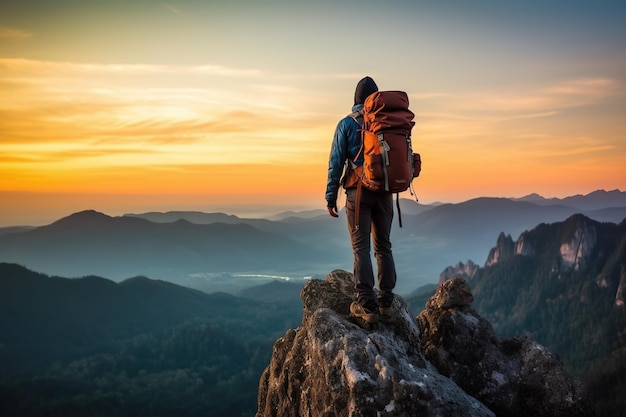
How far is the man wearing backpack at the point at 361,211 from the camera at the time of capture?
40.4 ft

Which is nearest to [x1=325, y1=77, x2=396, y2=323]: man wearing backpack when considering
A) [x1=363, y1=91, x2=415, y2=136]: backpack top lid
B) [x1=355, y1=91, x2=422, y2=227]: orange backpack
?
[x1=355, y1=91, x2=422, y2=227]: orange backpack

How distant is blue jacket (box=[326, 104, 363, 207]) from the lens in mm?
12258

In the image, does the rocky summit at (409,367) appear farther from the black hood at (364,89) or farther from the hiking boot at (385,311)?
the black hood at (364,89)

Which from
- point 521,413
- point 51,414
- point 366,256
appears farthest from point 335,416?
point 51,414

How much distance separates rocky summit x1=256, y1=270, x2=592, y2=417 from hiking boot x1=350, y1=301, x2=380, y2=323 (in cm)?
22

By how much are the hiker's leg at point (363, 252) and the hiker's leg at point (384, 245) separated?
1.00 feet

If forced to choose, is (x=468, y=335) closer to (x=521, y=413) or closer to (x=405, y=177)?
(x=521, y=413)

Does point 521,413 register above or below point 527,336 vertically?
below

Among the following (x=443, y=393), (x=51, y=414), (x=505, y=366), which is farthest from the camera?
(x=51, y=414)

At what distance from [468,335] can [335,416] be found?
5.11 meters

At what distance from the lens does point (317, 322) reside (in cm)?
1229

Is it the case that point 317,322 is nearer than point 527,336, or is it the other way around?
point 317,322

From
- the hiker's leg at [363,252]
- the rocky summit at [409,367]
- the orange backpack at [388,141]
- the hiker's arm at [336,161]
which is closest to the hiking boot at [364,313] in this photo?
the hiker's leg at [363,252]

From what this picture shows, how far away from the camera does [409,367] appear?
35.9 feet
